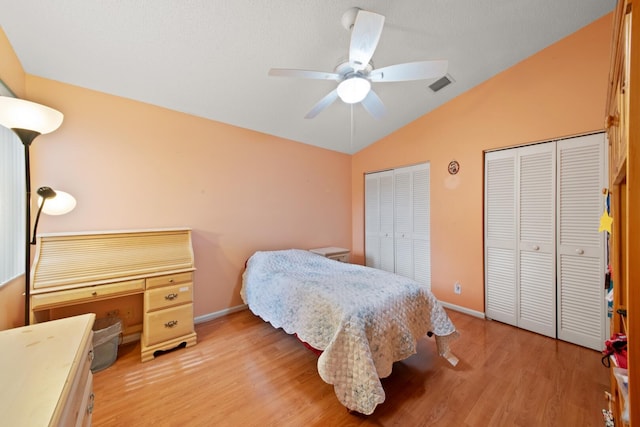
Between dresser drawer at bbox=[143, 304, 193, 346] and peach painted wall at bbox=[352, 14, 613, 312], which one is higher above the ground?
peach painted wall at bbox=[352, 14, 613, 312]

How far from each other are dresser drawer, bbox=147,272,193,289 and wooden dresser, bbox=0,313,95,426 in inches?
42.9

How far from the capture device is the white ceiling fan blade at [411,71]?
5.07 ft

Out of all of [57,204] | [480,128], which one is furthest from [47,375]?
[480,128]

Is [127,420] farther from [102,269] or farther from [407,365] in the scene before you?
[407,365]

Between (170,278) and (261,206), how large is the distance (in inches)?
54.2

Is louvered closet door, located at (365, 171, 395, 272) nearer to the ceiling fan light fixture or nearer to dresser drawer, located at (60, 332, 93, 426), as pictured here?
the ceiling fan light fixture

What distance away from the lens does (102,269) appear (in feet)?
6.23

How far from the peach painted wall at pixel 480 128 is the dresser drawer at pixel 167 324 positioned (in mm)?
2991

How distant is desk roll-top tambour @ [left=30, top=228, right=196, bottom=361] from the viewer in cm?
171

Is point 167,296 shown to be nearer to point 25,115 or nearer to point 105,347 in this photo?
point 105,347

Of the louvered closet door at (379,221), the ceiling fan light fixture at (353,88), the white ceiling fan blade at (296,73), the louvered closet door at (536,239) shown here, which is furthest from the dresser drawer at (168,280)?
the louvered closet door at (536,239)

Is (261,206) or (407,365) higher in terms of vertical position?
(261,206)

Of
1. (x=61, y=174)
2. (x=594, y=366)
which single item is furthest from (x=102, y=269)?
(x=594, y=366)

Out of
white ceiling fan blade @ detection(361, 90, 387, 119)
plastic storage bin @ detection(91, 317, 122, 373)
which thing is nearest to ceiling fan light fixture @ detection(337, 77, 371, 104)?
white ceiling fan blade @ detection(361, 90, 387, 119)
